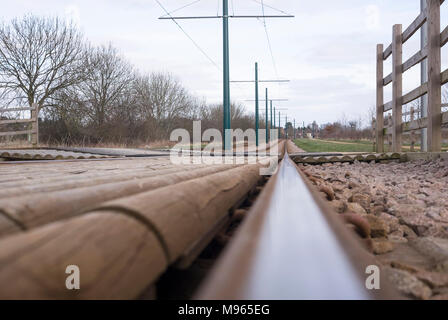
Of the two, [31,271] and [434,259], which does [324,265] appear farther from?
[434,259]

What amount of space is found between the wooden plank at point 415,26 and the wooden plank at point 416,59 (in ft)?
1.52

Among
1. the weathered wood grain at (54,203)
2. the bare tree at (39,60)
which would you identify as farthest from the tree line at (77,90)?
the weathered wood grain at (54,203)

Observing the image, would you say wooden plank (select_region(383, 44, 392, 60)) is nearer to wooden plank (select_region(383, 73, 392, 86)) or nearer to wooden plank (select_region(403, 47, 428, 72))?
wooden plank (select_region(383, 73, 392, 86))

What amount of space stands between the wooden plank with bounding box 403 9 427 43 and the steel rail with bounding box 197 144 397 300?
18.5ft

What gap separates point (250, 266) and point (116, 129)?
25.9 meters

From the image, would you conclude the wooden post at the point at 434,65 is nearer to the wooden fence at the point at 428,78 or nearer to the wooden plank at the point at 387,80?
the wooden fence at the point at 428,78

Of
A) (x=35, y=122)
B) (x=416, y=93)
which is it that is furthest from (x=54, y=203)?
(x=35, y=122)

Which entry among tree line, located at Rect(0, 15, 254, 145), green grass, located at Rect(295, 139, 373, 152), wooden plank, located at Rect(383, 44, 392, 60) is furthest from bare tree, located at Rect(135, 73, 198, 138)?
wooden plank, located at Rect(383, 44, 392, 60)

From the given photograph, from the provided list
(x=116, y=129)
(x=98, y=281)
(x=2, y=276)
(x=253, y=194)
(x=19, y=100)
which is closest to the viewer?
(x=2, y=276)

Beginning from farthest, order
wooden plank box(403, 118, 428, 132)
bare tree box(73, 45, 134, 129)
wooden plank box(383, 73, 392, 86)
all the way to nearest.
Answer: bare tree box(73, 45, 134, 129) → wooden plank box(383, 73, 392, 86) → wooden plank box(403, 118, 428, 132)

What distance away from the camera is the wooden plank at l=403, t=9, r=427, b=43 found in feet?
18.1

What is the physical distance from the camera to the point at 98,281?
0.66 metres

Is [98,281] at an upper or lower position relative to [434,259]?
upper
